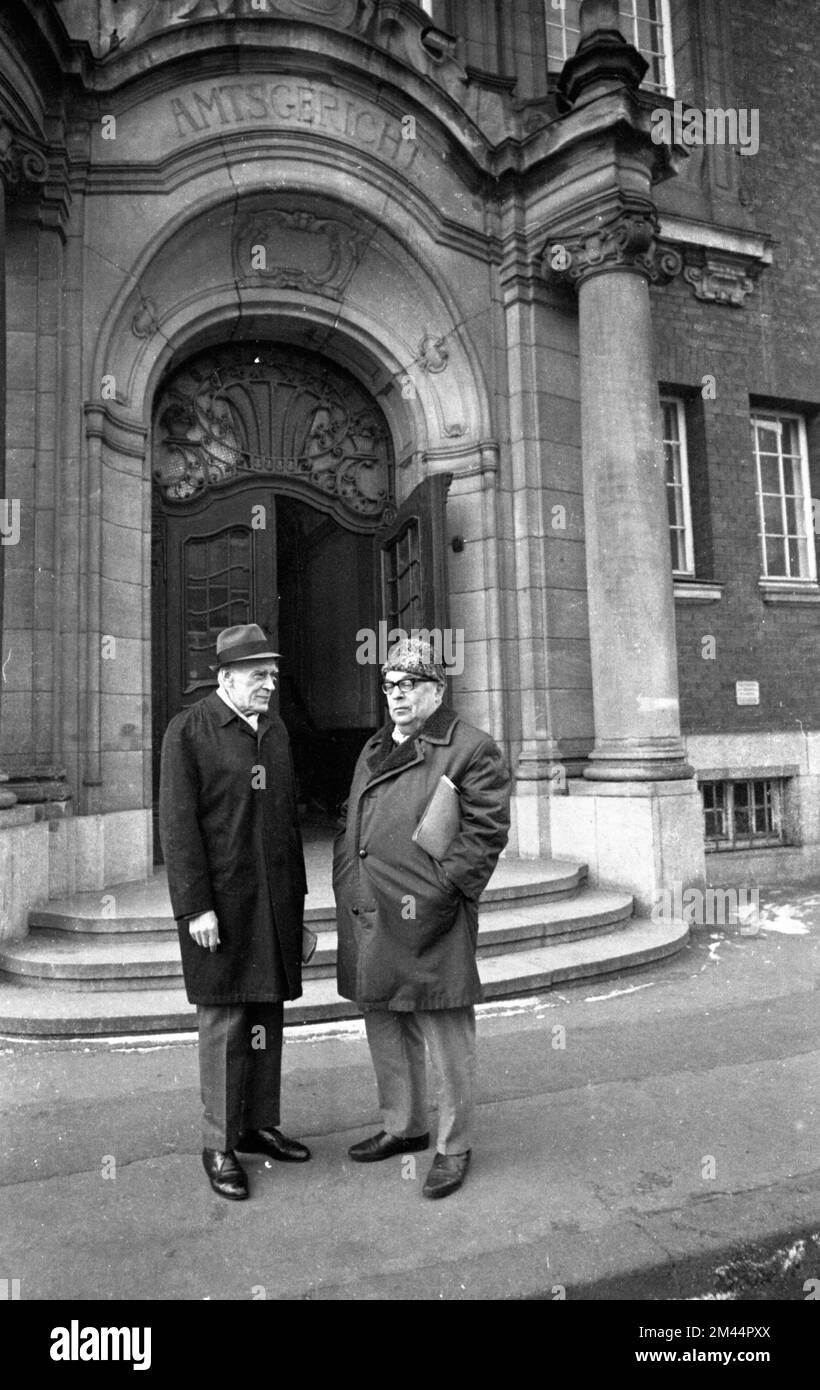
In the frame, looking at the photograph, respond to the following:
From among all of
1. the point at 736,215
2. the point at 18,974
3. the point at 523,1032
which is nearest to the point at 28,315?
the point at 18,974

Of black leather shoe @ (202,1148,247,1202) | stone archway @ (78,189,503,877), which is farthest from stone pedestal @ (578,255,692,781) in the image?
black leather shoe @ (202,1148,247,1202)

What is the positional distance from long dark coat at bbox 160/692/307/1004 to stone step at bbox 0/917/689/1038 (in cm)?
175

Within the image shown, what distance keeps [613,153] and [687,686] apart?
4872 mm

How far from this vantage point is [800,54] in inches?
428

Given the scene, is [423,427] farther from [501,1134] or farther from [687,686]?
[501,1134]

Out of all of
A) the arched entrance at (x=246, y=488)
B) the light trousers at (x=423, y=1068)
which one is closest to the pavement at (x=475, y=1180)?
the light trousers at (x=423, y=1068)

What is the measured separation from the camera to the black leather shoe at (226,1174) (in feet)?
10.1

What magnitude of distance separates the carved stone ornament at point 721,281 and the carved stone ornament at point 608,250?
2.00 m

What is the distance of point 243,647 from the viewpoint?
3.38 m

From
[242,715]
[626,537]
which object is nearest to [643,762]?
[626,537]

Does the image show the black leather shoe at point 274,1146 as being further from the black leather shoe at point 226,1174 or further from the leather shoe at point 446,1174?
the leather shoe at point 446,1174

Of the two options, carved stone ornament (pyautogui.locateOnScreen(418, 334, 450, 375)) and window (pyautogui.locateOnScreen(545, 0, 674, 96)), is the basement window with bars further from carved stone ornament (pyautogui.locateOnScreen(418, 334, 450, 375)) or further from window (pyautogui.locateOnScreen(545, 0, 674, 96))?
window (pyautogui.locateOnScreen(545, 0, 674, 96))

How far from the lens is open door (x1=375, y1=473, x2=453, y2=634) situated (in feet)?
25.7

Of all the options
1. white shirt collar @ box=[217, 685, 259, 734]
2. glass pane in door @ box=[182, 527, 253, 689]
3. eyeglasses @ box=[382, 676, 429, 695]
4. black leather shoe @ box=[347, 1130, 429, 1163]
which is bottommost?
black leather shoe @ box=[347, 1130, 429, 1163]
